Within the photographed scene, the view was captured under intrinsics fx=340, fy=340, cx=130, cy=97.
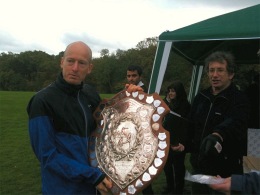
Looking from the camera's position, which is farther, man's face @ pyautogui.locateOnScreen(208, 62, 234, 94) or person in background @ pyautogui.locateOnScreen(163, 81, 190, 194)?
person in background @ pyautogui.locateOnScreen(163, 81, 190, 194)

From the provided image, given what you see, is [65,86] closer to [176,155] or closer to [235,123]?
[235,123]

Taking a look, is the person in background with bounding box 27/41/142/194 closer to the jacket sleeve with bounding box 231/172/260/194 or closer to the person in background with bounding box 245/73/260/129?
the jacket sleeve with bounding box 231/172/260/194

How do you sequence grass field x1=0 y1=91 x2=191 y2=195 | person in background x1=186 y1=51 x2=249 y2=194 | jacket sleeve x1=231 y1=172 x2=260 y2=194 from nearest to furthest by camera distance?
jacket sleeve x1=231 y1=172 x2=260 y2=194, person in background x1=186 y1=51 x2=249 y2=194, grass field x1=0 y1=91 x2=191 y2=195

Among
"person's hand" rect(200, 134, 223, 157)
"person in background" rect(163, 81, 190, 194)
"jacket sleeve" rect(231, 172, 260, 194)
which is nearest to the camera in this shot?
"jacket sleeve" rect(231, 172, 260, 194)

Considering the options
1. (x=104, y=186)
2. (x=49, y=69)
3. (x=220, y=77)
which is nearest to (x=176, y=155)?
(x=220, y=77)

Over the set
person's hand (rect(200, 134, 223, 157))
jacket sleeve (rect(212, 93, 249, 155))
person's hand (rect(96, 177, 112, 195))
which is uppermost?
jacket sleeve (rect(212, 93, 249, 155))

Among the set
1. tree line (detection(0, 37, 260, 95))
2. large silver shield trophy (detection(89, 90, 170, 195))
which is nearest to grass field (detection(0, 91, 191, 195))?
large silver shield trophy (detection(89, 90, 170, 195))

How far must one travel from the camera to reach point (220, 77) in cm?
275

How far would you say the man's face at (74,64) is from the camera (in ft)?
7.42

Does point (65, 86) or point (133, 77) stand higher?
point (133, 77)

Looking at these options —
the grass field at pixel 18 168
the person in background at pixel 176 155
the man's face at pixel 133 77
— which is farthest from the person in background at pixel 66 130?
the person in background at pixel 176 155

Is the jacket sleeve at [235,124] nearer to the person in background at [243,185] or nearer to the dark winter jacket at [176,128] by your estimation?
the dark winter jacket at [176,128]

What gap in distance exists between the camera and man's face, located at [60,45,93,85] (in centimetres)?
226

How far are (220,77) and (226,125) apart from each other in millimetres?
423
